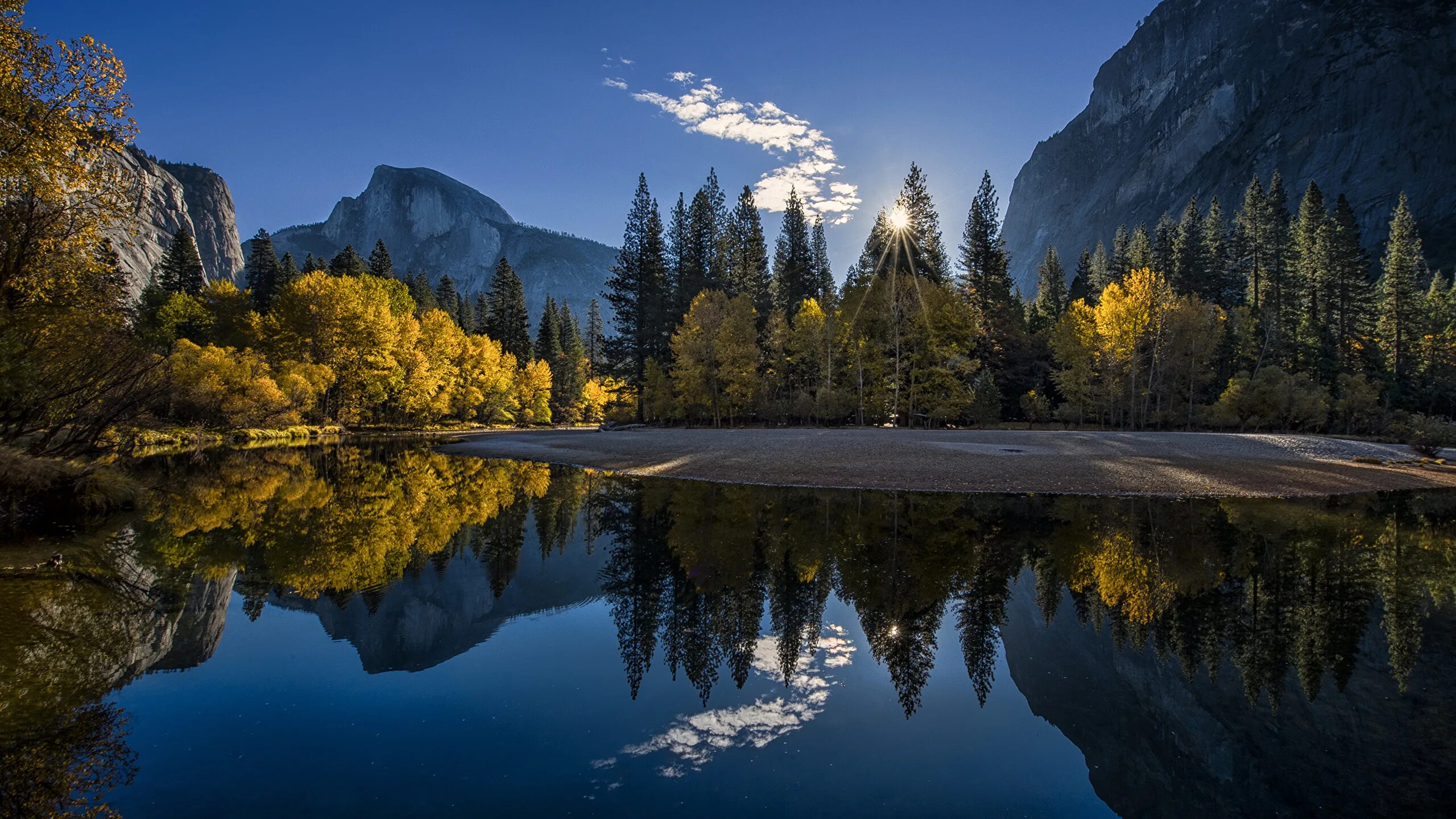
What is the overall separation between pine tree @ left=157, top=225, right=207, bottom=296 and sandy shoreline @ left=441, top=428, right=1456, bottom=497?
5191 cm

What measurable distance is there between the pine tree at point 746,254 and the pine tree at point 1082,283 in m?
29.8

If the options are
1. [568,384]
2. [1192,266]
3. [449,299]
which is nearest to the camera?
[1192,266]

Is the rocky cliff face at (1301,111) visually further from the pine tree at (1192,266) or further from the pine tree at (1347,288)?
the pine tree at (1192,266)

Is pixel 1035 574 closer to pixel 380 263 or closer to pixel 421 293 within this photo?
→ pixel 380 263

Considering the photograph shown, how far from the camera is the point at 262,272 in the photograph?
64125 millimetres

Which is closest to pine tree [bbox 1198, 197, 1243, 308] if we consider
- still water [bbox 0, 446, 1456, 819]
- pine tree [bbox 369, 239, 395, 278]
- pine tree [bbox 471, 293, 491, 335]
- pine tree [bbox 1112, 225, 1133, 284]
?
pine tree [bbox 1112, 225, 1133, 284]

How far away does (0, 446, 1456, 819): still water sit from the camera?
14.1 ft

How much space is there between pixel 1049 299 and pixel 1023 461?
54947mm

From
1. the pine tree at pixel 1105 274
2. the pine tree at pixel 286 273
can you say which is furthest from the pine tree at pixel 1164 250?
the pine tree at pixel 286 273

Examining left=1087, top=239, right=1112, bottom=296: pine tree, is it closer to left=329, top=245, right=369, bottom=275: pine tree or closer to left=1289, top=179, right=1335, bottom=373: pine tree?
left=1289, top=179, right=1335, bottom=373: pine tree

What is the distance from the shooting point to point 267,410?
1464 inches

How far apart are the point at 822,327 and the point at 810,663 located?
37317 millimetres

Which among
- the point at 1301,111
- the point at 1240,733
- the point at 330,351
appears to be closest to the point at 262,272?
the point at 330,351

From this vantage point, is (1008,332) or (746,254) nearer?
(1008,332)
